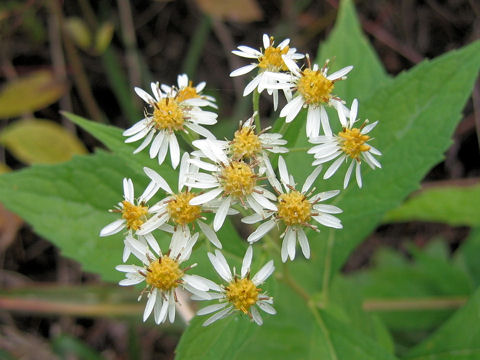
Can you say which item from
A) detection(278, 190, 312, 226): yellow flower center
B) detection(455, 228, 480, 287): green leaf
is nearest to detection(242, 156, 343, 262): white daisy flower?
detection(278, 190, 312, 226): yellow flower center

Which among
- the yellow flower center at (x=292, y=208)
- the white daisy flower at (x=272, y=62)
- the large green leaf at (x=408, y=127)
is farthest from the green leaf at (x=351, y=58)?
the yellow flower center at (x=292, y=208)

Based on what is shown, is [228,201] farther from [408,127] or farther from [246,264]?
[408,127]

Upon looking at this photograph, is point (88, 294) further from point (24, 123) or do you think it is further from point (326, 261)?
point (326, 261)

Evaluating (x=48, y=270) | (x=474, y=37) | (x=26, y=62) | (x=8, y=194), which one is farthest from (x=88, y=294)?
(x=474, y=37)

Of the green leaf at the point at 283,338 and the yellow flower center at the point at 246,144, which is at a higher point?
the yellow flower center at the point at 246,144

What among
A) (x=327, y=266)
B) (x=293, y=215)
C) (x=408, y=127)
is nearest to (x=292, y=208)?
(x=293, y=215)

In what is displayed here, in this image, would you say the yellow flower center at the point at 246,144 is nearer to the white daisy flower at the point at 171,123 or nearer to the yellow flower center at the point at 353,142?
the white daisy flower at the point at 171,123

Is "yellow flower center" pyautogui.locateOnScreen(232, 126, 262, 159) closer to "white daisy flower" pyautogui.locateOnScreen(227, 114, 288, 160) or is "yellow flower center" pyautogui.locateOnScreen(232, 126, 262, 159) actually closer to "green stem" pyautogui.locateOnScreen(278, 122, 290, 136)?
"white daisy flower" pyautogui.locateOnScreen(227, 114, 288, 160)
